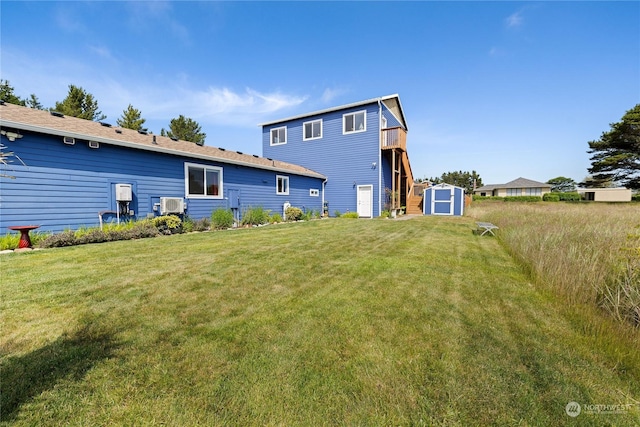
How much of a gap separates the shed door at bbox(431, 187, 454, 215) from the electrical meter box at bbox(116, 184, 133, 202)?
57.7 ft

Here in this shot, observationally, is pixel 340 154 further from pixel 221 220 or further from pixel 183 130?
pixel 183 130

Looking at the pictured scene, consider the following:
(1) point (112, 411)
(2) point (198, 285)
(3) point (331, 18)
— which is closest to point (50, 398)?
(1) point (112, 411)

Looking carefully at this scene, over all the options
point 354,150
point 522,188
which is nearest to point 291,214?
point 354,150

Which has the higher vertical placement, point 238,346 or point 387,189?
point 387,189

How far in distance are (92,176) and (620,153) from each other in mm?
46681

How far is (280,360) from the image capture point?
5.96 ft

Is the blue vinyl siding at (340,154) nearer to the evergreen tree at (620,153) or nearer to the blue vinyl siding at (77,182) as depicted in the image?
the blue vinyl siding at (77,182)

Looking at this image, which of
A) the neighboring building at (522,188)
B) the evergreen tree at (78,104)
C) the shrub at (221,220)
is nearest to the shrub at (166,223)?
the shrub at (221,220)

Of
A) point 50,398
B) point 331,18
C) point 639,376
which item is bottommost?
point 639,376

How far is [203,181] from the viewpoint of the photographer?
1015 centimetres

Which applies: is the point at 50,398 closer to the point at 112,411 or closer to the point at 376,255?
the point at 112,411

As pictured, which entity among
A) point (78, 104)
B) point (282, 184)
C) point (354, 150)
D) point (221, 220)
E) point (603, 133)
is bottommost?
point (221, 220)

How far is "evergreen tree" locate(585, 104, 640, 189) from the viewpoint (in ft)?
86.9

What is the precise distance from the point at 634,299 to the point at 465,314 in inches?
62.5
